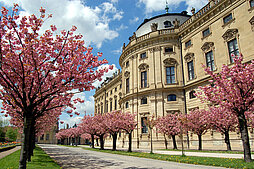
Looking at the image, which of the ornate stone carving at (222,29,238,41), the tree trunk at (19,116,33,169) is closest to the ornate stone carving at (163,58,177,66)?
the ornate stone carving at (222,29,238,41)

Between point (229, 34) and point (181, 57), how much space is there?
10.3 meters

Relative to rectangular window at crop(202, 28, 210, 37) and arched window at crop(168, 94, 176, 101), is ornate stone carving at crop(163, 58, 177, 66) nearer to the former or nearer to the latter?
arched window at crop(168, 94, 176, 101)

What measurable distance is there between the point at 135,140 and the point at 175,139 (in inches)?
305

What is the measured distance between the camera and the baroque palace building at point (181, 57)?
25.4m

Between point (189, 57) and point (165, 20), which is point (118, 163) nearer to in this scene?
point (189, 57)

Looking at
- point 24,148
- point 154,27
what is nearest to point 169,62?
point 154,27

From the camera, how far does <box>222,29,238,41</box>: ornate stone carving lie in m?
25.4

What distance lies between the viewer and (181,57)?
35562mm

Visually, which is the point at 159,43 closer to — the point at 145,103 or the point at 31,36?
the point at 145,103

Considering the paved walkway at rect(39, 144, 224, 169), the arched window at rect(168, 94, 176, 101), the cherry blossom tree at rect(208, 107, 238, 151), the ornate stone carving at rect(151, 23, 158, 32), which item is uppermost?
the ornate stone carving at rect(151, 23, 158, 32)

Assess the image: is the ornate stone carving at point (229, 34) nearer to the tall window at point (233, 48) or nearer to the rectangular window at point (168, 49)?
the tall window at point (233, 48)

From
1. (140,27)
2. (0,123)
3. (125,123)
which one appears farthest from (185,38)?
(0,123)

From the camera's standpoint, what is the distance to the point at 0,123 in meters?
66.4

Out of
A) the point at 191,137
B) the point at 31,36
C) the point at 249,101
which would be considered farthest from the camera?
the point at 191,137
